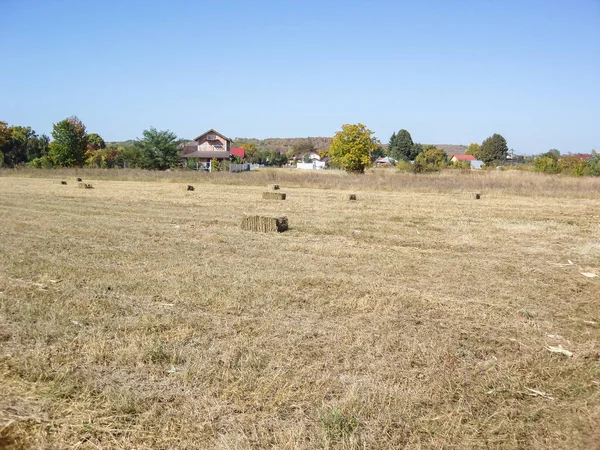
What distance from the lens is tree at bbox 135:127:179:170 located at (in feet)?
200

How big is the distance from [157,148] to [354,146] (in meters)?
24.1

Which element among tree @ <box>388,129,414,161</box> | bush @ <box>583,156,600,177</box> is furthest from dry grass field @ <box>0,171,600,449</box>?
tree @ <box>388,129,414,161</box>

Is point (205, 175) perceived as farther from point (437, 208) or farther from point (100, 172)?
point (437, 208)

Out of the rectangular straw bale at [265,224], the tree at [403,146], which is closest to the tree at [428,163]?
the tree at [403,146]

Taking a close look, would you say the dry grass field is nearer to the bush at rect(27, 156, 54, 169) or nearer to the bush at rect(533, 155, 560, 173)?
the bush at rect(533, 155, 560, 173)

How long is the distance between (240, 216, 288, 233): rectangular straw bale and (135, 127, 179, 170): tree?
49867mm

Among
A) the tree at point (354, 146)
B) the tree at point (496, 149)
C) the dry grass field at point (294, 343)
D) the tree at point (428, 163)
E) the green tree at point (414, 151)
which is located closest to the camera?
the dry grass field at point (294, 343)

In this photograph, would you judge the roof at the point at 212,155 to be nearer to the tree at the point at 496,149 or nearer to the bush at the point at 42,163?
the bush at the point at 42,163

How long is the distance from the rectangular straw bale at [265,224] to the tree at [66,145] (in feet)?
175

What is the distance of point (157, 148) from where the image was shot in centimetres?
6106

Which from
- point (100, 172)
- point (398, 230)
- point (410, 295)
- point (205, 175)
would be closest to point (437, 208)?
point (398, 230)

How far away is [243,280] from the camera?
26.7 feet

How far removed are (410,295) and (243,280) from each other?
2.68 meters

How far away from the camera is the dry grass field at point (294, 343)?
3.87m
